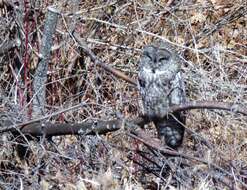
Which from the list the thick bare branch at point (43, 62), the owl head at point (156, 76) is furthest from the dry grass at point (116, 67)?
the owl head at point (156, 76)

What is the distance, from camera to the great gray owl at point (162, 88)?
3.65m

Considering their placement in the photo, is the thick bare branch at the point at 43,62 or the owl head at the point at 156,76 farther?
the thick bare branch at the point at 43,62

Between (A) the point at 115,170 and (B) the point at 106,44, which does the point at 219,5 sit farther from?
(A) the point at 115,170

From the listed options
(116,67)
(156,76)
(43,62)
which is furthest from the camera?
(116,67)

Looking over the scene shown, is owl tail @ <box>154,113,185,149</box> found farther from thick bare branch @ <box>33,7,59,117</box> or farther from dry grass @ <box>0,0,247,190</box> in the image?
thick bare branch @ <box>33,7,59,117</box>

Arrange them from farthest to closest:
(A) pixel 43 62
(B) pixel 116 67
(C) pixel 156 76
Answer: (B) pixel 116 67
(A) pixel 43 62
(C) pixel 156 76

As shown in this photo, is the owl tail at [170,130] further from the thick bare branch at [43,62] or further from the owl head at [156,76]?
the thick bare branch at [43,62]

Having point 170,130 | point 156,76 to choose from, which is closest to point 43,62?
point 156,76

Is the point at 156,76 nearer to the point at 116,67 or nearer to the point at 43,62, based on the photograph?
the point at 43,62

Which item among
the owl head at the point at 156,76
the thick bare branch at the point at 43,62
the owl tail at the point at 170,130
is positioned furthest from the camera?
the thick bare branch at the point at 43,62

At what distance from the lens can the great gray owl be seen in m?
3.65

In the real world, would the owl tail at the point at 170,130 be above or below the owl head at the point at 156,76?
below

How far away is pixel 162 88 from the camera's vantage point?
3713 mm

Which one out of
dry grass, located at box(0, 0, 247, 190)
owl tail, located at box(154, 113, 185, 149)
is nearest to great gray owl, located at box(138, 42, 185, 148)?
owl tail, located at box(154, 113, 185, 149)
